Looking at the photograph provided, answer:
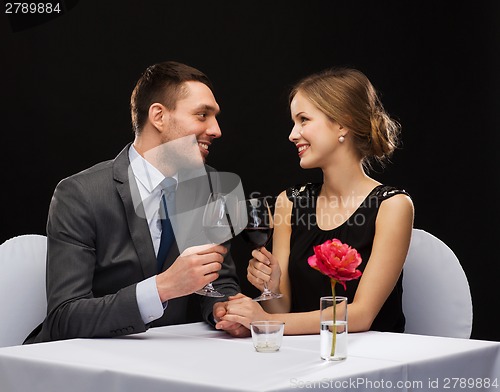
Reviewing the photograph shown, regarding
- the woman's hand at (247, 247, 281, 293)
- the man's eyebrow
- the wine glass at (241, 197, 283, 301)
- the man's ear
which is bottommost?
the woman's hand at (247, 247, 281, 293)

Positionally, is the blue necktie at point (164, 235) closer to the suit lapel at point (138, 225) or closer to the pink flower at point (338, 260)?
the suit lapel at point (138, 225)

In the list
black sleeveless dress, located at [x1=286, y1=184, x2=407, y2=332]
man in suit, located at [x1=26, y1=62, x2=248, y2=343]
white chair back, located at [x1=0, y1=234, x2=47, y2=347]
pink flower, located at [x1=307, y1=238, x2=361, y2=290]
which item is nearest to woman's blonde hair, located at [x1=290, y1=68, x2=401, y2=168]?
black sleeveless dress, located at [x1=286, y1=184, x2=407, y2=332]

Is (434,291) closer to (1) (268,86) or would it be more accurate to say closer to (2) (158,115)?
(2) (158,115)

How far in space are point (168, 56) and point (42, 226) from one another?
99 centimetres

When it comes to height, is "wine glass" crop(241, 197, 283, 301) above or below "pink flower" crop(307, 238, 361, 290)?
above

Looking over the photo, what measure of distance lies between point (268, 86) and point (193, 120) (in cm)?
117

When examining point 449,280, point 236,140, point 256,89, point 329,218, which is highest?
point 256,89

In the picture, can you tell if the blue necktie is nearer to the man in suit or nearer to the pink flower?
the man in suit

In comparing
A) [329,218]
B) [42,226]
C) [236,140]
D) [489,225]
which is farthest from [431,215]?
[42,226]

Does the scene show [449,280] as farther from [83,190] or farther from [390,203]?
[83,190]

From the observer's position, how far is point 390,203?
265cm

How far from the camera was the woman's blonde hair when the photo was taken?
284cm

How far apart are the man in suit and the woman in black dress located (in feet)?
0.81

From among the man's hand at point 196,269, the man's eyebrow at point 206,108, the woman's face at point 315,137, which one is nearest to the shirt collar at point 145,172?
the man's eyebrow at point 206,108
